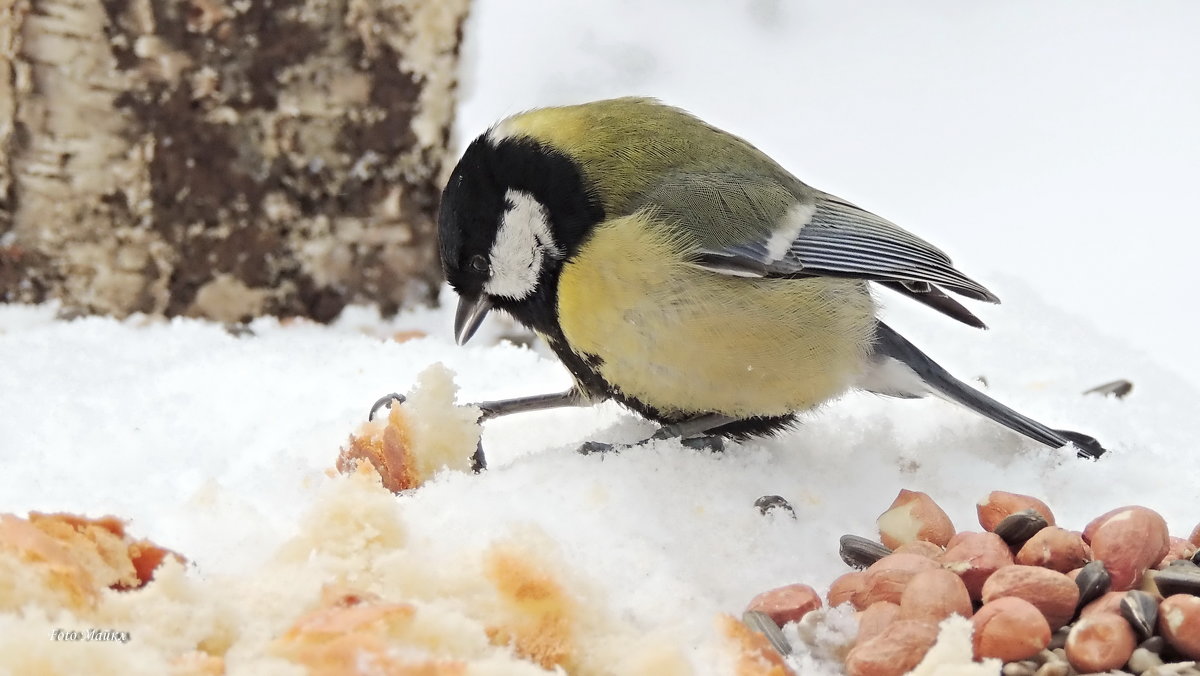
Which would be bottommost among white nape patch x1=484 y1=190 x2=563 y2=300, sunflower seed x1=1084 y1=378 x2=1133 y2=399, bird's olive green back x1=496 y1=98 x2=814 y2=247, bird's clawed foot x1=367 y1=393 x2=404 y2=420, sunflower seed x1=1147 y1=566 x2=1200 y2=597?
bird's clawed foot x1=367 y1=393 x2=404 y2=420

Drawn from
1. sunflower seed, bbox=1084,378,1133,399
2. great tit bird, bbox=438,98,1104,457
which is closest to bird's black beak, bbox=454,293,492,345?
great tit bird, bbox=438,98,1104,457

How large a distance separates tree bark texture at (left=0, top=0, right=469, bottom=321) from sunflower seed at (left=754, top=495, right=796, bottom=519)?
1.21 metres

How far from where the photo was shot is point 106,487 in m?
1.20

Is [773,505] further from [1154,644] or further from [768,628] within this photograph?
[1154,644]

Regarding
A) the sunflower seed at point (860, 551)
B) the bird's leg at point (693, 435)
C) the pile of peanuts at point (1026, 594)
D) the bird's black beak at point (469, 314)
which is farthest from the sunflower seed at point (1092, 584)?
the bird's black beak at point (469, 314)

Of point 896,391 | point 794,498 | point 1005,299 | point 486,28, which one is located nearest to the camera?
point 794,498

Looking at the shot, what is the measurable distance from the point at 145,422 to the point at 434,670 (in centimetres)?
88

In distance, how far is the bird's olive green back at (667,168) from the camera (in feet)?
3.98

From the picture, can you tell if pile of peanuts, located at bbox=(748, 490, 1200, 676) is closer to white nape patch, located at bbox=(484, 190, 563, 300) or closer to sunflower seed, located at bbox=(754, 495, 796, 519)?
sunflower seed, located at bbox=(754, 495, 796, 519)

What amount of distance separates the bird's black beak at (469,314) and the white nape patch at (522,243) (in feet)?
0.23

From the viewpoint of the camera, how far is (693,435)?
1247mm

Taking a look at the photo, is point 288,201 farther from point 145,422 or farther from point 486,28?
point 486,28

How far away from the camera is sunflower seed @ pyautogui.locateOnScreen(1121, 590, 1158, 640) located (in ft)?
2.81

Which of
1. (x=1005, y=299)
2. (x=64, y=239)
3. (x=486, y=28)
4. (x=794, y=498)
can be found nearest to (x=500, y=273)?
(x=794, y=498)
